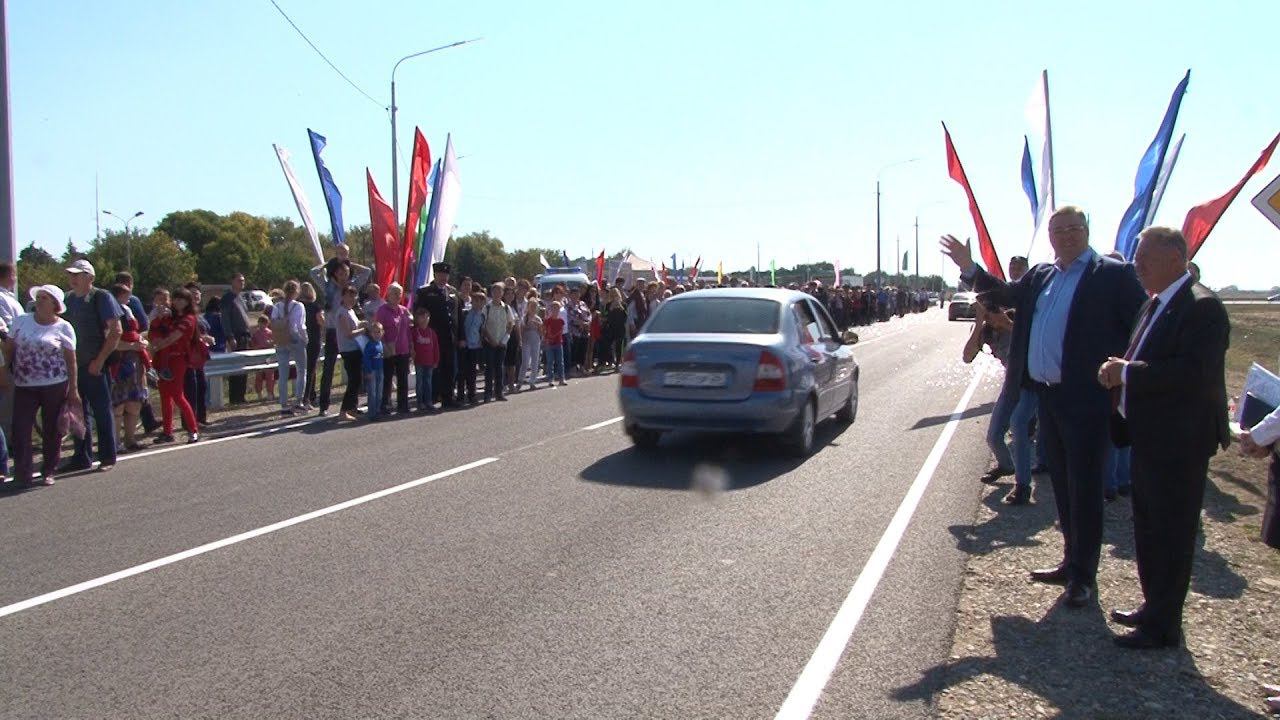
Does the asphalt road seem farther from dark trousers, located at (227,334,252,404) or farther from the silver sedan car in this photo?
dark trousers, located at (227,334,252,404)

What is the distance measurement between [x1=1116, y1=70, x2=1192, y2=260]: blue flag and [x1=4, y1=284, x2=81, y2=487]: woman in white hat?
9.96 meters

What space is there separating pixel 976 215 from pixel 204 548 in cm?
738

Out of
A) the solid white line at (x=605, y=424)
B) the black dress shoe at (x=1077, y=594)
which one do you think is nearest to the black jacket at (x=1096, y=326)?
the black dress shoe at (x=1077, y=594)

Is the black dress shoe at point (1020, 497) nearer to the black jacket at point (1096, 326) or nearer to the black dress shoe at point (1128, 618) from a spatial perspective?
the black jacket at point (1096, 326)

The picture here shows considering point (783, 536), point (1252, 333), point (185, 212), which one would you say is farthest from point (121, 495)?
point (185, 212)

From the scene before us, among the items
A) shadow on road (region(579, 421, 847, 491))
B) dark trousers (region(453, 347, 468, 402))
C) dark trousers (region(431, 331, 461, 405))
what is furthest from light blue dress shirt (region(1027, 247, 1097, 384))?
dark trousers (region(453, 347, 468, 402))

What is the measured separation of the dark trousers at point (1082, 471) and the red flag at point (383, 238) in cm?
1292

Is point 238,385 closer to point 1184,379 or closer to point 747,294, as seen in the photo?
point 747,294

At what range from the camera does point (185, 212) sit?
91.4m

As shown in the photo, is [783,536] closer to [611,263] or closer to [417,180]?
[417,180]

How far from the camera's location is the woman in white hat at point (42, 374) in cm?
883

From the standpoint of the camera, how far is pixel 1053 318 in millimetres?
5430

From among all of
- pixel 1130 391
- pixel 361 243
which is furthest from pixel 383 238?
pixel 361 243

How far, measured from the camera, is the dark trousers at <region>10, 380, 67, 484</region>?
346 inches
